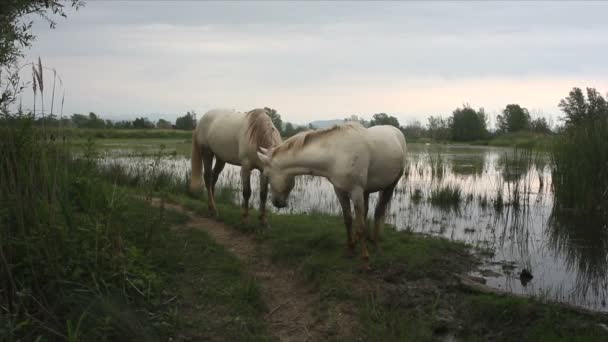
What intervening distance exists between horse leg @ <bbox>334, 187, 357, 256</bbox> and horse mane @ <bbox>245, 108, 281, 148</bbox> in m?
1.65

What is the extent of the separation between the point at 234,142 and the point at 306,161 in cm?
234

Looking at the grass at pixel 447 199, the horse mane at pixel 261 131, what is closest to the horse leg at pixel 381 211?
the horse mane at pixel 261 131

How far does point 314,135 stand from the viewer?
5.59m

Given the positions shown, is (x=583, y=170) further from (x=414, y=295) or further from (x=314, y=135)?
(x=314, y=135)

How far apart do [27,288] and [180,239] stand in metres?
2.66

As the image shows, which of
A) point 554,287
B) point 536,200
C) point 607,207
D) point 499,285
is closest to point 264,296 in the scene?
point 499,285

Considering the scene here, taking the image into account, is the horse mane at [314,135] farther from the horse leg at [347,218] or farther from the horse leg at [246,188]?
the horse leg at [246,188]

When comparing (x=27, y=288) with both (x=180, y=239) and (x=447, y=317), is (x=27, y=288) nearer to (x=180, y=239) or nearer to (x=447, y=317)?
(x=180, y=239)

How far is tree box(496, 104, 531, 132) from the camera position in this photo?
185 ft

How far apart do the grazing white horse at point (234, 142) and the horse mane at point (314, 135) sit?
0.88 m

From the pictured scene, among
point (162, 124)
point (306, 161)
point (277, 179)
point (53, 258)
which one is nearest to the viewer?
point (53, 258)

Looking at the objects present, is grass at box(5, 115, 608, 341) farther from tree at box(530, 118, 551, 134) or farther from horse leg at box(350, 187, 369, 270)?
tree at box(530, 118, 551, 134)

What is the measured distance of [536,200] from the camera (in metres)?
10.9

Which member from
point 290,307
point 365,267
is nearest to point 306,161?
point 365,267
